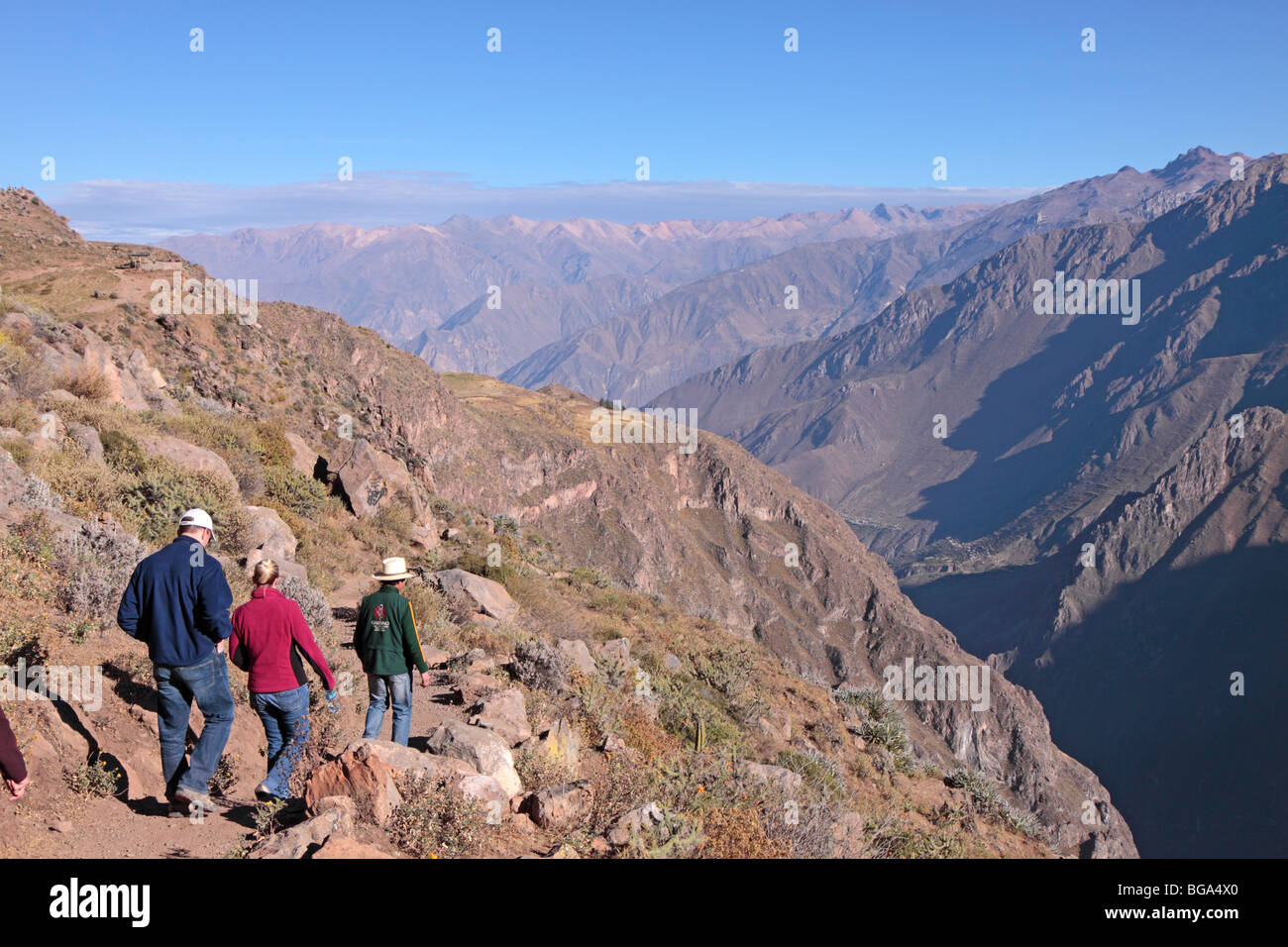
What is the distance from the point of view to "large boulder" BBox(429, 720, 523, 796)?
21.7ft

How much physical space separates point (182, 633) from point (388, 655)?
1.80 metres

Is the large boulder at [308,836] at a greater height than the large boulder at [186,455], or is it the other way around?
the large boulder at [186,455]

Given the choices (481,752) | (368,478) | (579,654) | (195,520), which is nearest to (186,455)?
(368,478)

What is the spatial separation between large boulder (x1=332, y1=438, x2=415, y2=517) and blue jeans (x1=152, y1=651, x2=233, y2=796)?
11.0 meters

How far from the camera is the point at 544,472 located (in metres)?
77.8

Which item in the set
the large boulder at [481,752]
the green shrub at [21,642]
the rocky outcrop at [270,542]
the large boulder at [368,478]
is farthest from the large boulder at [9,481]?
the large boulder at [368,478]

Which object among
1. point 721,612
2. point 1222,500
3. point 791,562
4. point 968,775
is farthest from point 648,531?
point 1222,500

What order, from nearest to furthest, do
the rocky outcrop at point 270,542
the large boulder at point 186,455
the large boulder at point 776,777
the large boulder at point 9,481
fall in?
the large boulder at point 776,777, the large boulder at point 9,481, the rocky outcrop at point 270,542, the large boulder at point 186,455

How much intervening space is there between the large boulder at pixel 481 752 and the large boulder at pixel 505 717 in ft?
2.17

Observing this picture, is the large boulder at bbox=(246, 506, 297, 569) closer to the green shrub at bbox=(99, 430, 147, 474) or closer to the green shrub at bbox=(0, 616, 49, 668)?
the green shrub at bbox=(99, 430, 147, 474)

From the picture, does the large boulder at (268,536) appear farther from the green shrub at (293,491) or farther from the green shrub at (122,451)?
the green shrub at (293,491)

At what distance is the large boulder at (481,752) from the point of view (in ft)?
21.7
